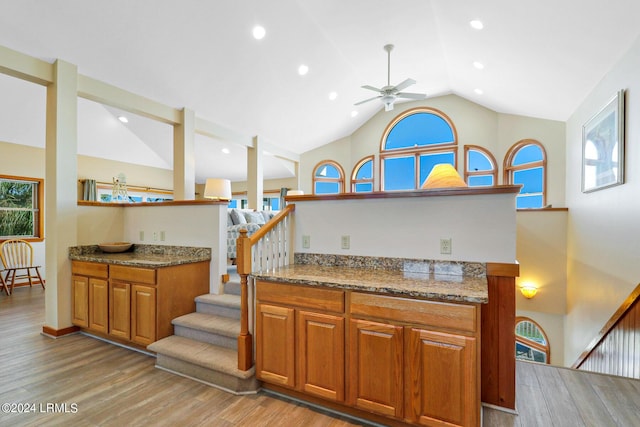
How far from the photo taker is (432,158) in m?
7.87

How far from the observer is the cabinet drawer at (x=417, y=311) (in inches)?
65.2

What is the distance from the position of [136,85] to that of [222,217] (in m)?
2.39

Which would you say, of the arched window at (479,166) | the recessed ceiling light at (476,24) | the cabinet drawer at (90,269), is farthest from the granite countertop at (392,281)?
Result: the arched window at (479,166)

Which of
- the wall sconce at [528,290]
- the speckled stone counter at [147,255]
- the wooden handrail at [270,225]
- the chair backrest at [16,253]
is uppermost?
the wooden handrail at [270,225]

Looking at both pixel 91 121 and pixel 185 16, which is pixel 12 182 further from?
pixel 185 16

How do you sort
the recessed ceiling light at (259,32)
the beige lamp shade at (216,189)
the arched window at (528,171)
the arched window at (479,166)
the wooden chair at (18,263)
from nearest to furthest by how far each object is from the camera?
the recessed ceiling light at (259,32) → the beige lamp shade at (216,189) → the wooden chair at (18,263) → the arched window at (528,171) → the arched window at (479,166)

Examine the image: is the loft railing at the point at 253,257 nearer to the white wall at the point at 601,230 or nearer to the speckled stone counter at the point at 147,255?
the speckled stone counter at the point at 147,255

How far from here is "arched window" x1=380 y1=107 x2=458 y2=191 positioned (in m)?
7.68

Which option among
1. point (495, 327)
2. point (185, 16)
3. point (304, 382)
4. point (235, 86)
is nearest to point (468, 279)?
point (495, 327)

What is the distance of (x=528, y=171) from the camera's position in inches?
255

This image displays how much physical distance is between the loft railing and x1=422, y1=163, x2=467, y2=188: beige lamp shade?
1.64 meters

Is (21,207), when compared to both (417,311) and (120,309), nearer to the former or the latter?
(120,309)

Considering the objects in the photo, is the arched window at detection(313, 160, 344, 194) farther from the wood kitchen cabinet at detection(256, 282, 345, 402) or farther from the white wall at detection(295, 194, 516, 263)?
the wood kitchen cabinet at detection(256, 282, 345, 402)

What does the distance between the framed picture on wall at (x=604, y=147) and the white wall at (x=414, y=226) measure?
2222 millimetres
